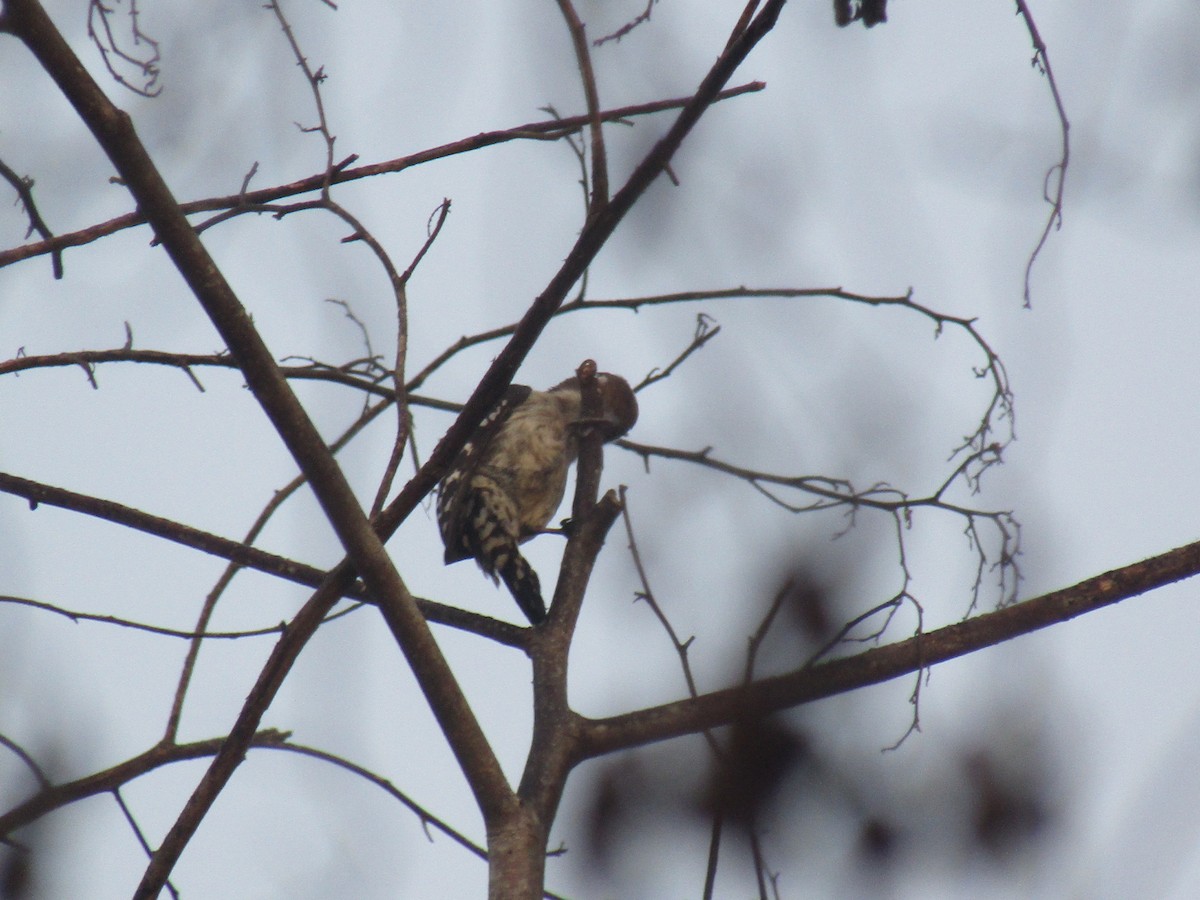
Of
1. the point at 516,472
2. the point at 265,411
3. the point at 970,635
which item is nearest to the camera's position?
the point at 265,411

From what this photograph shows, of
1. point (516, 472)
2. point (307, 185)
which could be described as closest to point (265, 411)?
point (307, 185)

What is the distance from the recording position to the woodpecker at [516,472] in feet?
17.9

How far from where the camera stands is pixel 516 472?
600 cm

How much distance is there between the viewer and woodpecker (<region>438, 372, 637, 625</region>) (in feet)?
17.9

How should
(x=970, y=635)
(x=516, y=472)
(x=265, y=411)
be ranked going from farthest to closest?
(x=516, y=472) → (x=970, y=635) → (x=265, y=411)

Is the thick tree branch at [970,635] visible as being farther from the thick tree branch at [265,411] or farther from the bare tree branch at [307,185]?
the bare tree branch at [307,185]

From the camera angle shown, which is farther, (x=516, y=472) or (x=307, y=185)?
(x=516, y=472)

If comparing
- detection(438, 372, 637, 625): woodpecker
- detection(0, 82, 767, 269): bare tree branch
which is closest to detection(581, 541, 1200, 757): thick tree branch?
detection(0, 82, 767, 269): bare tree branch

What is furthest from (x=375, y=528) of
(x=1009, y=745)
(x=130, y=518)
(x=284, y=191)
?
(x=1009, y=745)

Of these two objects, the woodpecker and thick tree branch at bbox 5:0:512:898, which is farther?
the woodpecker

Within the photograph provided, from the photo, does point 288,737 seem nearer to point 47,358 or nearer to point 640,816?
point 47,358

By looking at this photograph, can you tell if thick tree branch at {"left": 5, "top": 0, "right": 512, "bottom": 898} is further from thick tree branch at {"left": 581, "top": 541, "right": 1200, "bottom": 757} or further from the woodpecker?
the woodpecker

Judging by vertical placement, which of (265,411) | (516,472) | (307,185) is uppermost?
(516,472)

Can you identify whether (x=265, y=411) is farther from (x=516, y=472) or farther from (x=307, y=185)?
(x=516, y=472)
